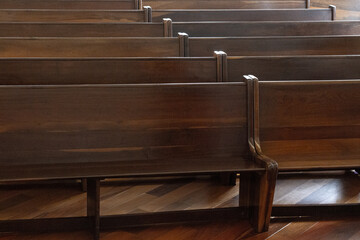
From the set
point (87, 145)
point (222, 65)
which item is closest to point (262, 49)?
point (222, 65)

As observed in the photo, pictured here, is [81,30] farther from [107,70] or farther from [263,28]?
[263,28]

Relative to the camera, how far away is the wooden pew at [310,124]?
1.47 metres

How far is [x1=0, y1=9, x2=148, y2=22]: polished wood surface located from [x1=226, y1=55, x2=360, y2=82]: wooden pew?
827 mm

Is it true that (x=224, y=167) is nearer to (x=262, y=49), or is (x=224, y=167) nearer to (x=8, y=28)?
(x=262, y=49)

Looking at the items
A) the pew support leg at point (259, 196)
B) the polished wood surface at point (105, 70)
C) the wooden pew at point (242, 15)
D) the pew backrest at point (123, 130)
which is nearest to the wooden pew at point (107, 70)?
the polished wood surface at point (105, 70)

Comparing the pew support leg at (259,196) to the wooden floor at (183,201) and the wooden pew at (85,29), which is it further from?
the wooden pew at (85,29)

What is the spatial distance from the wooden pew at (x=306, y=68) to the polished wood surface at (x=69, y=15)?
2.71ft

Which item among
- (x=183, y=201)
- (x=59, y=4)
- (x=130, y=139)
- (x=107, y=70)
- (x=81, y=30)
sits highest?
(x=59, y=4)

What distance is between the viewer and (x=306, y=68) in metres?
1.79

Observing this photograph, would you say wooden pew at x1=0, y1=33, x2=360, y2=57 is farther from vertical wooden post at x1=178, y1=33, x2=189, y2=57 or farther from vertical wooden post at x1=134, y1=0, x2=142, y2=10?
vertical wooden post at x1=134, y1=0, x2=142, y2=10

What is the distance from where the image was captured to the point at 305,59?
178cm

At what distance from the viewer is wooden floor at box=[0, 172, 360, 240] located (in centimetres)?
138

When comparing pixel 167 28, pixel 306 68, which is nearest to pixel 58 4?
pixel 167 28

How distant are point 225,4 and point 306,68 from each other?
3.94 feet
